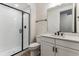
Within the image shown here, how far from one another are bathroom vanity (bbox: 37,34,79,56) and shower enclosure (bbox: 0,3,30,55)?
1178mm

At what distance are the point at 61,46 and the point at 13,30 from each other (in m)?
1.83

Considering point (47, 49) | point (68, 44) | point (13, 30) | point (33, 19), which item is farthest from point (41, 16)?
point (68, 44)

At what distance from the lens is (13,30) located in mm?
2770

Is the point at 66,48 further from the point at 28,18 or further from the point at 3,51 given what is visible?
the point at 28,18

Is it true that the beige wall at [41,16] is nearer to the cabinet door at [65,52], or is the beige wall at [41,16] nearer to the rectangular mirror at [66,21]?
the rectangular mirror at [66,21]

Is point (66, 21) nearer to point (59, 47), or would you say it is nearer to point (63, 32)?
point (63, 32)

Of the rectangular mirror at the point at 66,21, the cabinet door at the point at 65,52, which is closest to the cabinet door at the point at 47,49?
the cabinet door at the point at 65,52

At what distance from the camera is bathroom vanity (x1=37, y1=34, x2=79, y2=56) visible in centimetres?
141

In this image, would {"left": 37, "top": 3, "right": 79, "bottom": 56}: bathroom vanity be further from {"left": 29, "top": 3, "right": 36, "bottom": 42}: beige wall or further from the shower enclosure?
the shower enclosure

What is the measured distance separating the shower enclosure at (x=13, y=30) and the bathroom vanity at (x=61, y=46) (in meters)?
1.18

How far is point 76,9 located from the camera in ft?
6.86

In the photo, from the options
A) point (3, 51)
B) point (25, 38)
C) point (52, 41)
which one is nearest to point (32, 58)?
point (52, 41)

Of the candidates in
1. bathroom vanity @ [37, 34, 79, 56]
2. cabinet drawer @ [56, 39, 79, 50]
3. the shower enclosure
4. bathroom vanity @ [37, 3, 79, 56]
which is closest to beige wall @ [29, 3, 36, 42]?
the shower enclosure

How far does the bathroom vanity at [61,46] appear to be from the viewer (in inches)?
55.6
